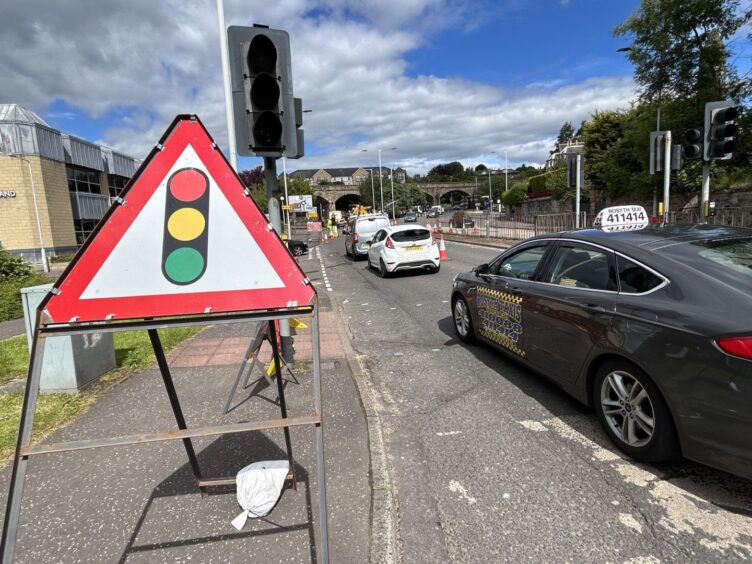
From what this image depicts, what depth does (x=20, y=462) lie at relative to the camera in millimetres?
1879

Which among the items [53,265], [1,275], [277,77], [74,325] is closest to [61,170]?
[53,265]

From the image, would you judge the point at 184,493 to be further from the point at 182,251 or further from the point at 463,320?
the point at 463,320

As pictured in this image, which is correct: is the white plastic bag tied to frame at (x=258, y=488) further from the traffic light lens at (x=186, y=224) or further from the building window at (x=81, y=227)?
the building window at (x=81, y=227)

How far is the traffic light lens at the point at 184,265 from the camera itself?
2.14 meters

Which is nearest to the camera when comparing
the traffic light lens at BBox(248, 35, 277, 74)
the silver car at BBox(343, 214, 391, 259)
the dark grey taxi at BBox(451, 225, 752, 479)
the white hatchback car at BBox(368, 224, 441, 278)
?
the dark grey taxi at BBox(451, 225, 752, 479)

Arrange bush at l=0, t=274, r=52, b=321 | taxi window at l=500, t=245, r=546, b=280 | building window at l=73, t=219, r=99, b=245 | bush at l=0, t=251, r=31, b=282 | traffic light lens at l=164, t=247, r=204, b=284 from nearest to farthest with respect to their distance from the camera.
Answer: traffic light lens at l=164, t=247, r=204, b=284
taxi window at l=500, t=245, r=546, b=280
bush at l=0, t=274, r=52, b=321
bush at l=0, t=251, r=31, b=282
building window at l=73, t=219, r=99, b=245

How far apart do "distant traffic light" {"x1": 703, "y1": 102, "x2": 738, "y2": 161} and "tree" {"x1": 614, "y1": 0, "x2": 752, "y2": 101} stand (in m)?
13.1

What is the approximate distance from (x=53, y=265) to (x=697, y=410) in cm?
3473

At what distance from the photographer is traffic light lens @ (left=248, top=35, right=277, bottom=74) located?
4.20 m

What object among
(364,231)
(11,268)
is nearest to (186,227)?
(11,268)

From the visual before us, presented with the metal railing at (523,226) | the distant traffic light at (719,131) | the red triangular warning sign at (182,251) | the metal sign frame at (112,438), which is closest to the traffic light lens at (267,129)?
the red triangular warning sign at (182,251)

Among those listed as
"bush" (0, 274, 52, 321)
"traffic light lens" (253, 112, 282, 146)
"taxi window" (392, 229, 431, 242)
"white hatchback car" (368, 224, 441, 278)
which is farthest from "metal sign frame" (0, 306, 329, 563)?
"taxi window" (392, 229, 431, 242)

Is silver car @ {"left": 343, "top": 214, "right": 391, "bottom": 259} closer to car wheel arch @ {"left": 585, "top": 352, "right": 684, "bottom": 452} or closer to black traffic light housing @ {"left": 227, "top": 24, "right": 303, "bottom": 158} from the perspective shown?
black traffic light housing @ {"left": 227, "top": 24, "right": 303, "bottom": 158}

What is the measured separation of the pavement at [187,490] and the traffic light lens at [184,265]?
4.82ft
